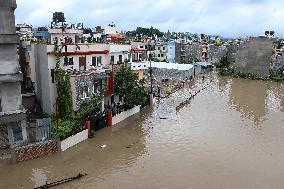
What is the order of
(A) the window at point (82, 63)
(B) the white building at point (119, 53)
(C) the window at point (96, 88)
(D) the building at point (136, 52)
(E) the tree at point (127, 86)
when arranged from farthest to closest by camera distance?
(D) the building at point (136, 52) < (B) the white building at point (119, 53) < (E) the tree at point (127, 86) < (C) the window at point (96, 88) < (A) the window at point (82, 63)

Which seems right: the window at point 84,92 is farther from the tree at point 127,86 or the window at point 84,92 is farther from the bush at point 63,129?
the tree at point 127,86

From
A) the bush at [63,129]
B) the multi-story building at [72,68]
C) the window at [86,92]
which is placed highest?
the multi-story building at [72,68]

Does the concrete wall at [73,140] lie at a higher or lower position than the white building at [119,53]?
lower

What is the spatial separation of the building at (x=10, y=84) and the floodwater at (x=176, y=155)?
2.60 meters

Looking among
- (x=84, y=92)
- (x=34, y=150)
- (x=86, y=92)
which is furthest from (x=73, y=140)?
(x=86, y=92)

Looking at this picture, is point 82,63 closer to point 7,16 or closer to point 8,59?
Answer: point 8,59

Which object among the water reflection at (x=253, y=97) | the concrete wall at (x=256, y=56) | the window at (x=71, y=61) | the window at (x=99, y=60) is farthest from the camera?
the concrete wall at (x=256, y=56)

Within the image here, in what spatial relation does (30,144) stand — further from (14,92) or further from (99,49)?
(99,49)

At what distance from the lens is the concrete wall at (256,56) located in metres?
73.7

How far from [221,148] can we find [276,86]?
4037 cm

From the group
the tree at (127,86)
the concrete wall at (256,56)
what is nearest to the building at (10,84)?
the tree at (127,86)

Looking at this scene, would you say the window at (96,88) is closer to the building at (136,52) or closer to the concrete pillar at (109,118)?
the concrete pillar at (109,118)

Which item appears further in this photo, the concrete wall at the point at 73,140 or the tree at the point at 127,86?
the tree at the point at 127,86

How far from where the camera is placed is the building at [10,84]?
80.0ft
